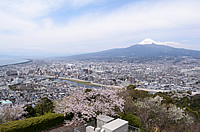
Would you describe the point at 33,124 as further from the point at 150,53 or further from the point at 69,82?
the point at 150,53

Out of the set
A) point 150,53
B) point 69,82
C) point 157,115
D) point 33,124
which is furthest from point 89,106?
point 150,53

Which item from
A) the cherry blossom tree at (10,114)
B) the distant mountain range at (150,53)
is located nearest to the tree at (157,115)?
the cherry blossom tree at (10,114)

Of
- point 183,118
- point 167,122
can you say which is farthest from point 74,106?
point 183,118

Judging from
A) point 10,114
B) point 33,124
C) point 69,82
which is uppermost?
point 33,124

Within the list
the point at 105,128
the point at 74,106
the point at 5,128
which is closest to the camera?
the point at 105,128

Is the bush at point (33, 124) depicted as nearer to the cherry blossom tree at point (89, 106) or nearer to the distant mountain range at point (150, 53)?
the cherry blossom tree at point (89, 106)

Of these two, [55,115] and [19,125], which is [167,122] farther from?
[19,125]

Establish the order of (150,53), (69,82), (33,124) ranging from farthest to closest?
(150,53) → (69,82) → (33,124)

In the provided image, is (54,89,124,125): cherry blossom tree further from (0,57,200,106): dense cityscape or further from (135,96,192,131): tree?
(0,57,200,106): dense cityscape
